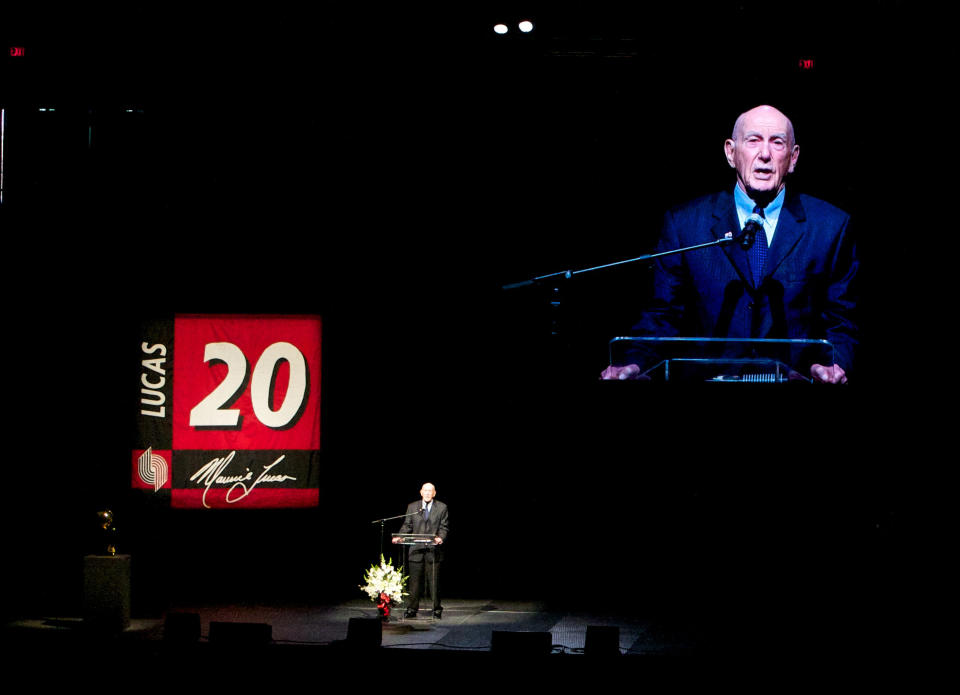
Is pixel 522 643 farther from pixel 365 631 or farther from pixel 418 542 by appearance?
pixel 418 542

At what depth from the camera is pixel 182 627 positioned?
21.4ft

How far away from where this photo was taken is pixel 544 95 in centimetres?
945

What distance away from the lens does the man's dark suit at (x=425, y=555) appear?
31.2 ft

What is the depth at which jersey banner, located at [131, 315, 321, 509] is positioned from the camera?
33.1ft

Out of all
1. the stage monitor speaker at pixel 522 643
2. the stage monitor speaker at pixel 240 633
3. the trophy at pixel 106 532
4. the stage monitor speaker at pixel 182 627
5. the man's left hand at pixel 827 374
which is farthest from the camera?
the trophy at pixel 106 532

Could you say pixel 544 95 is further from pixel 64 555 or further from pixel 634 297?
pixel 64 555

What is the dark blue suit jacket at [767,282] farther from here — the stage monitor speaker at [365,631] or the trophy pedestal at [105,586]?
the trophy pedestal at [105,586]

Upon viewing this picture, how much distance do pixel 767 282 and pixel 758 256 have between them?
25cm

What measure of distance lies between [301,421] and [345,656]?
454 cm

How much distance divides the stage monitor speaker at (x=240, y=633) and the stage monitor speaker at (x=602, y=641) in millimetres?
1930

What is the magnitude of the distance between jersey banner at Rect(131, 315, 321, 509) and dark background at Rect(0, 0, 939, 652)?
0.89 feet

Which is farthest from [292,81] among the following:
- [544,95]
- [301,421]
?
[301,421]

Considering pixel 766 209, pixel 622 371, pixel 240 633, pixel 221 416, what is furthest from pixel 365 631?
pixel 766 209
